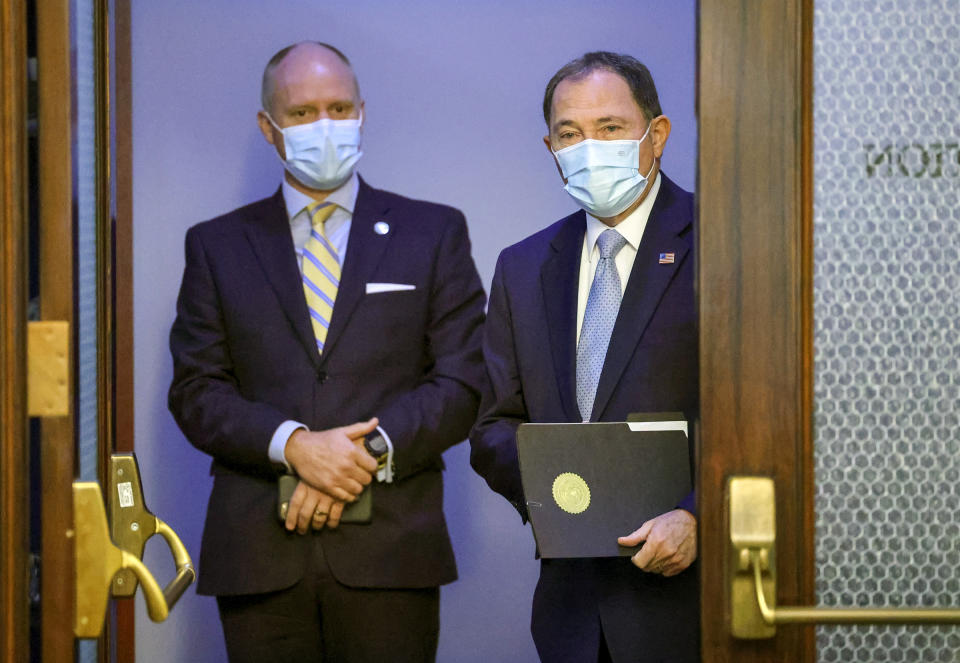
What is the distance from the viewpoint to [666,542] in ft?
6.64

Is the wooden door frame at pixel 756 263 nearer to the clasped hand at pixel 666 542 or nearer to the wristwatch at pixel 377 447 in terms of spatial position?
the clasped hand at pixel 666 542

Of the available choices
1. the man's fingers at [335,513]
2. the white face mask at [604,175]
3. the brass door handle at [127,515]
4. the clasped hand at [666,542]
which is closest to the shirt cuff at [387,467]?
the man's fingers at [335,513]

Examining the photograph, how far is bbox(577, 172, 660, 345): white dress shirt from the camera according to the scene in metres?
2.45

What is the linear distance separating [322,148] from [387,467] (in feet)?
2.69

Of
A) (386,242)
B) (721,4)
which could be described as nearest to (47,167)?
(721,4)

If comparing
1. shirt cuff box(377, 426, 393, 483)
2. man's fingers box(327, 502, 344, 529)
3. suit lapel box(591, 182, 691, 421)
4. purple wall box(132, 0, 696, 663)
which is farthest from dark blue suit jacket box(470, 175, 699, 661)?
purple wall box(132, 0, 696, 663)

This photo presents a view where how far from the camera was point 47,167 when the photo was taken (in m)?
1.32

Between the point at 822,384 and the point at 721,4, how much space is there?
1.37ft

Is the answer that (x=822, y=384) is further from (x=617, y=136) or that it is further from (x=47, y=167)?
(x=617, y=136)

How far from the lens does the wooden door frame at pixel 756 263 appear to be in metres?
1.25

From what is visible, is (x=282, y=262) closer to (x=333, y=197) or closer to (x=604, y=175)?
(x=333, y=197)

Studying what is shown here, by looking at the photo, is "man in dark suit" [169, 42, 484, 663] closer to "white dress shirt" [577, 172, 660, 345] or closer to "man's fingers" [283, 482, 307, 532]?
"man's fingers" [283, 482, 307, 532]

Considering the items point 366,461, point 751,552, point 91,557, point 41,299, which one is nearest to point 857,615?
point 751,552

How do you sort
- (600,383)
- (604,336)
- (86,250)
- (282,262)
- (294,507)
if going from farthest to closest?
(282,262), (294,507), (604,336), (600,383), (86,250)
